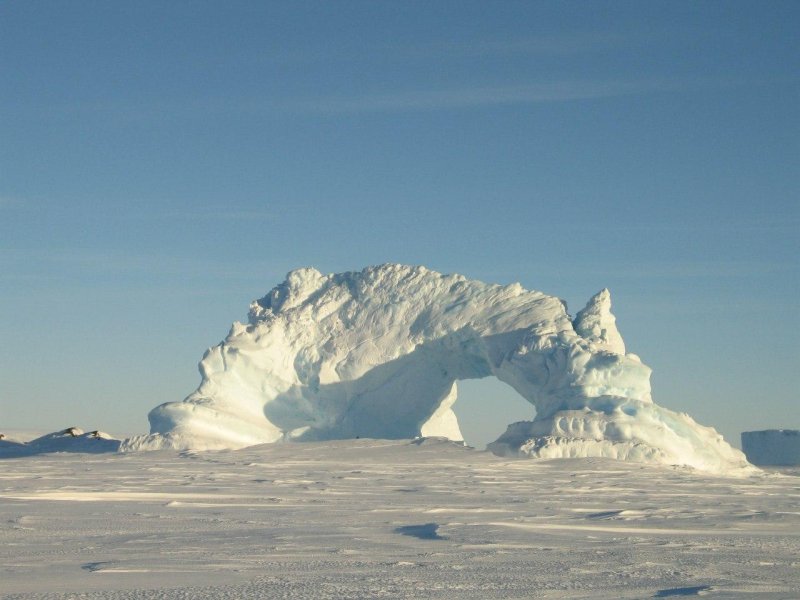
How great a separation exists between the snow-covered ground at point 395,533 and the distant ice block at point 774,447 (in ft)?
36.9

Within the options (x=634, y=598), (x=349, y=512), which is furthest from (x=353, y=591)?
(x=349, y=512)

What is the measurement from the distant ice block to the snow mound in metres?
19.3

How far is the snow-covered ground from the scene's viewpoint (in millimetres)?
8734

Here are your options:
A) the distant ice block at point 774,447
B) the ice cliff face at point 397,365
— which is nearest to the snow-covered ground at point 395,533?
the ice cliff face at point 397,365

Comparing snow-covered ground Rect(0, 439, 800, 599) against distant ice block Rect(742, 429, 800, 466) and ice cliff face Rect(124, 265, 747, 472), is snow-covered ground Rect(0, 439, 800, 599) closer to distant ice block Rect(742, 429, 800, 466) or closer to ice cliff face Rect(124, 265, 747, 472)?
ice cliff face Rect(124, 265, 747, 472)

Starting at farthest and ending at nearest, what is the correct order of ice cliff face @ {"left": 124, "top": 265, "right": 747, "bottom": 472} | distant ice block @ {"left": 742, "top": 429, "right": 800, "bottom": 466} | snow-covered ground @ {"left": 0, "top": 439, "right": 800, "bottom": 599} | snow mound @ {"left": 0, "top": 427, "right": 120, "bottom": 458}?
distant ice block @ {"left": 742, "top": 429, "right": 800, "bottom": 466}
snow mound @ {"left": 0, "top": 427, "right": 120, "bottom": 458}
ice cliff face @ {"left": 124, "top": 265, "right": 747, "bottom": 472}
snow-covered ground @ {"left": 0, "top": 439, "right": 800, "bottom": 599}

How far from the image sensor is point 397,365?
31.4m

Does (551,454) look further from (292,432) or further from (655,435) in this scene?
(292,432)

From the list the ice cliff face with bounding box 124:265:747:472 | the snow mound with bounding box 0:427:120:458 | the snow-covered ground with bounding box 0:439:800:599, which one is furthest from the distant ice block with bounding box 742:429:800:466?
the snow mound with bounding box 0:427:120:458

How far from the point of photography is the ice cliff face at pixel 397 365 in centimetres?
2792

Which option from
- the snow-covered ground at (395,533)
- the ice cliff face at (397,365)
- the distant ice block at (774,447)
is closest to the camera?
the snow-covered ground at (395,533)

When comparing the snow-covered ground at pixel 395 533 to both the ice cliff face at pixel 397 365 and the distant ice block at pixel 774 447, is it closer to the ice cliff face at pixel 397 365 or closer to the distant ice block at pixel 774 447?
the ice cliff face at pixel 397 365

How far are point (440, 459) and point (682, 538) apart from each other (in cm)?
1361

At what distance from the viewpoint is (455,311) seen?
31141mm
